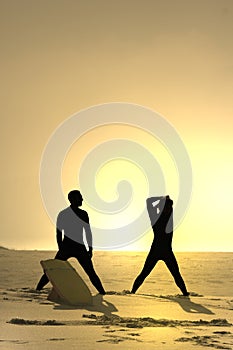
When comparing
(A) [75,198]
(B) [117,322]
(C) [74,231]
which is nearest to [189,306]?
(C) [74,231]

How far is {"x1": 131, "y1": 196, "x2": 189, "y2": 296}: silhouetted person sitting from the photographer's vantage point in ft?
47.7

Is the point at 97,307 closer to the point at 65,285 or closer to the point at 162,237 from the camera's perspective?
the point at 65,285

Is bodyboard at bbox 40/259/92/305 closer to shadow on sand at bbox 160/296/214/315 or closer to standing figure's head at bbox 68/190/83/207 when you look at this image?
standing figure's head at bbox 68/190/83/207

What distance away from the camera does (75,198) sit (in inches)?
553

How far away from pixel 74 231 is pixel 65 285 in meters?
1.53

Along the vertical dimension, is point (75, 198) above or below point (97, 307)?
above

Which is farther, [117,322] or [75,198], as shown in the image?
[75,198]

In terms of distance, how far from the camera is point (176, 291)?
55.5 feet

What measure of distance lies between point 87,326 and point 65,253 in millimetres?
4758

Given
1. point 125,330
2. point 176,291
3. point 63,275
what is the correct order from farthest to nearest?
point 176,291, point 63,275, point 125,330

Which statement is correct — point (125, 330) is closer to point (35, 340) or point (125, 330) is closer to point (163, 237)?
point (35, 340)

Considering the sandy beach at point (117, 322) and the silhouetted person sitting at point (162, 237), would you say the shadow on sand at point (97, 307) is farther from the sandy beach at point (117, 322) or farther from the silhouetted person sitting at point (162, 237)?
the silhouetted person sitting at point (162, 237)

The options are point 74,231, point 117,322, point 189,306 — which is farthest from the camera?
point 74,231

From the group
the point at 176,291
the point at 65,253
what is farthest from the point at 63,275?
the point at 176,291
